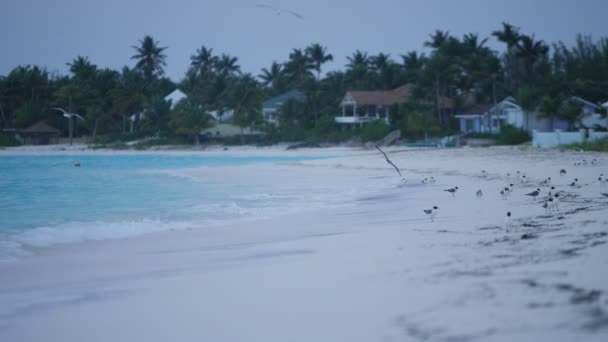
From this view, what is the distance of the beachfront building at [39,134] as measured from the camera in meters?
65.5

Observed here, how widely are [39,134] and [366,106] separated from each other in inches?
1434

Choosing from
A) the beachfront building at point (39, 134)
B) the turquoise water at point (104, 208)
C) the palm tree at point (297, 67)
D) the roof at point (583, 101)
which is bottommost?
the turquoise water at point (104, 208)

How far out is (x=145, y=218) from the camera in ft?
45.0

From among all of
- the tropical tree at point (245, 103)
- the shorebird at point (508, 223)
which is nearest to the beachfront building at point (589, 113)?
the tropical tree at point (245, 103)

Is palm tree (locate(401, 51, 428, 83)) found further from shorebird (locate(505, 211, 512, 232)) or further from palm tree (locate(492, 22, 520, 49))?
shorebird (locate(505, 211, 512, 232))

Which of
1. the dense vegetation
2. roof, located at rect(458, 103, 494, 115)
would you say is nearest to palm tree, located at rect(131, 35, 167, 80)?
the dense vegetation

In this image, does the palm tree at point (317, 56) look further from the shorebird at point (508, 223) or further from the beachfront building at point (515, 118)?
the shorebird at point (508, 223)

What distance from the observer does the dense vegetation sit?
52938 mm

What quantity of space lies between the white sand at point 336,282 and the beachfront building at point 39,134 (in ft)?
200

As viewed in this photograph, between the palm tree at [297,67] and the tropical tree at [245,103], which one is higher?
the palm tree at [297,67]

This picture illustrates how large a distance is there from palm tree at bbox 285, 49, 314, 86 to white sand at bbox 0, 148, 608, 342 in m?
69.8

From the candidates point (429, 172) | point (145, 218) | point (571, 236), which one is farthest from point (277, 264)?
point (429, 172)

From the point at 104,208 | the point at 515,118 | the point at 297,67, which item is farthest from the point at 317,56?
the point at 104,208

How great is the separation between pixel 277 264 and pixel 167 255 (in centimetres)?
208
